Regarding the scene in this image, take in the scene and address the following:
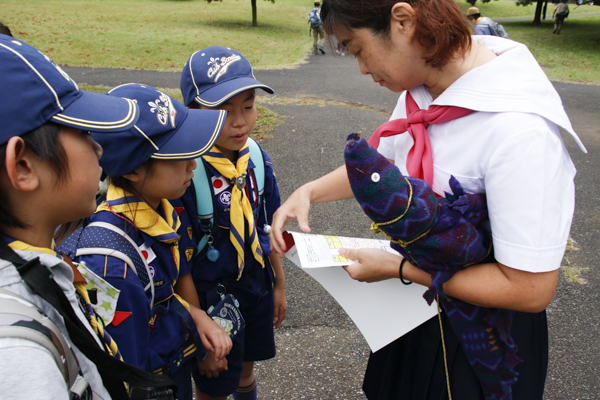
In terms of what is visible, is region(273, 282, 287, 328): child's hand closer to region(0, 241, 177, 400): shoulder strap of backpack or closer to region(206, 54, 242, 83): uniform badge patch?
region(206, 54, 242, 83): uniform badge patch

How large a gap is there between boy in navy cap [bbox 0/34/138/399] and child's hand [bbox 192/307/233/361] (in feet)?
2.37

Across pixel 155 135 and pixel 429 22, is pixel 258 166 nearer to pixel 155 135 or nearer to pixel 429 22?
pixel 155 135

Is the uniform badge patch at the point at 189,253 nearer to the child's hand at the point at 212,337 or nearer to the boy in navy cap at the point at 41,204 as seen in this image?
the child's hand at the point at 212,337

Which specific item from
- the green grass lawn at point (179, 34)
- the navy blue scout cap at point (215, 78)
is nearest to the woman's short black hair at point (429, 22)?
the navy blue scout cap at point (215, 78)

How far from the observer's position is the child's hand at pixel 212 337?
180cm

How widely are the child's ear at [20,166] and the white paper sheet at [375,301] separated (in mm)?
852

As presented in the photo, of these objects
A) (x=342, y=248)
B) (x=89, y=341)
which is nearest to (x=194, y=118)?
(x=342, y=248)

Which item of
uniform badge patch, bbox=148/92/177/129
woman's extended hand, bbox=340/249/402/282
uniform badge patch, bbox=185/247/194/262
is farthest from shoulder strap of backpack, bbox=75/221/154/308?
woman's extended hand, bbox=340/249/402/282

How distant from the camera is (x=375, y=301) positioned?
64.7 inches

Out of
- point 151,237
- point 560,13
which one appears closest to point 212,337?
point 151,237

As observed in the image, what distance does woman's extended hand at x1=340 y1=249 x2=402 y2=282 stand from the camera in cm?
147

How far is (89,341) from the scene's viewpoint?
3.09ft

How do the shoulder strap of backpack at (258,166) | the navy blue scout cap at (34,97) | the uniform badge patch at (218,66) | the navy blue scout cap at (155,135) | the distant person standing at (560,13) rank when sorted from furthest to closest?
the distant person standing at (560,13), the shoulder strap of backpack at (258,166), the uniform badge patch at (218,66), the navy blue scout cap at (155,135), the navy blue scout cap at (34,97)

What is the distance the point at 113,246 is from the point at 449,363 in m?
1.23
